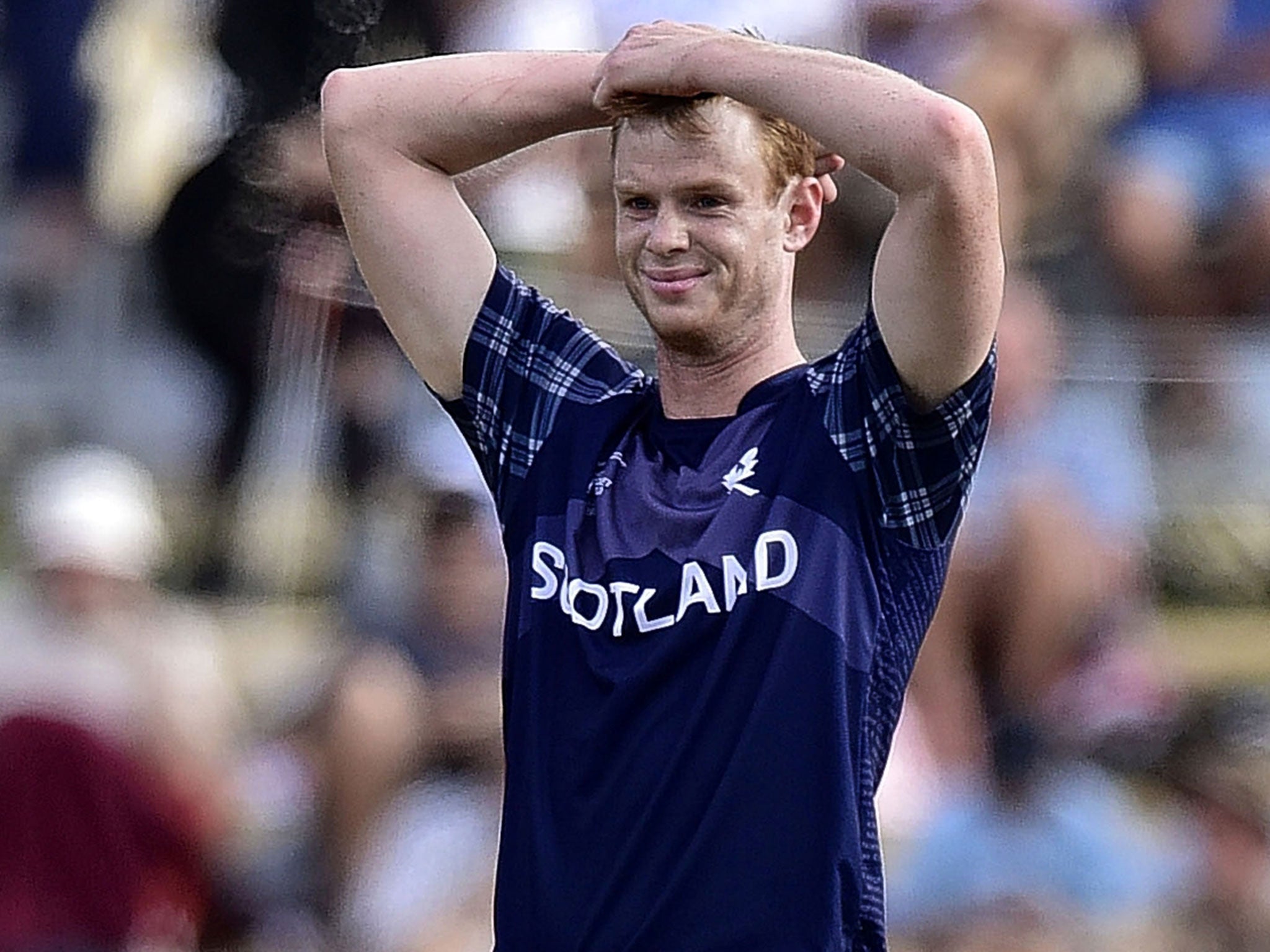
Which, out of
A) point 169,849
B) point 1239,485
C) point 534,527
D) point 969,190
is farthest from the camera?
point 1239,485

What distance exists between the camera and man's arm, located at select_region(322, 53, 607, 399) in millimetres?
2244

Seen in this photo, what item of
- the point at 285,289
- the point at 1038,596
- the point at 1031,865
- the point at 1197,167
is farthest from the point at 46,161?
the point at 1031,865

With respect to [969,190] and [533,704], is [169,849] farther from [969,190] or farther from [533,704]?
[969,190]

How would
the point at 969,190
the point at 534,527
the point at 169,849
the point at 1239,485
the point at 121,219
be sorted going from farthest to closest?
the point at 121,219 → the point at 1239,485 → the point at 169,849 → the point at 534,527 → the point at 969,190

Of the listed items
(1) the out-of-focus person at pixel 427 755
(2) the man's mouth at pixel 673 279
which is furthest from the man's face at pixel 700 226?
(1) the out-of-focus person at pixel 427 755

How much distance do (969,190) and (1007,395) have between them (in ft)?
10.00

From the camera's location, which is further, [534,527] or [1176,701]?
[1176,701]

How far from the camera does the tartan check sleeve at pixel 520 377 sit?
7.23ft

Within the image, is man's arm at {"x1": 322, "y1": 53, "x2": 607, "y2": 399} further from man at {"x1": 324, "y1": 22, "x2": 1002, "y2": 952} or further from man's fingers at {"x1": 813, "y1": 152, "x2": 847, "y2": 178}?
man's fingers at {"x1": 813, "y1": 152, "x2": 847, "y2": 178}

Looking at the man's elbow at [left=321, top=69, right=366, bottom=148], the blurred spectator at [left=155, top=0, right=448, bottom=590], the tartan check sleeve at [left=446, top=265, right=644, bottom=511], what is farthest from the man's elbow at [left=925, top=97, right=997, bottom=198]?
the blurred spectator at [left=155, top=0, right=448, bottom=590]

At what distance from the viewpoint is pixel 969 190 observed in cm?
193

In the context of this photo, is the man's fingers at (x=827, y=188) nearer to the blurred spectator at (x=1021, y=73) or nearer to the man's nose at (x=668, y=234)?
the man's nose at (x=668, y=234)

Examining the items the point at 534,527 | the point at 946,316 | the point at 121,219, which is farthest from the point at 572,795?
the point at 121,219

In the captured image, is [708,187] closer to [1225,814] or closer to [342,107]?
[342,107]
